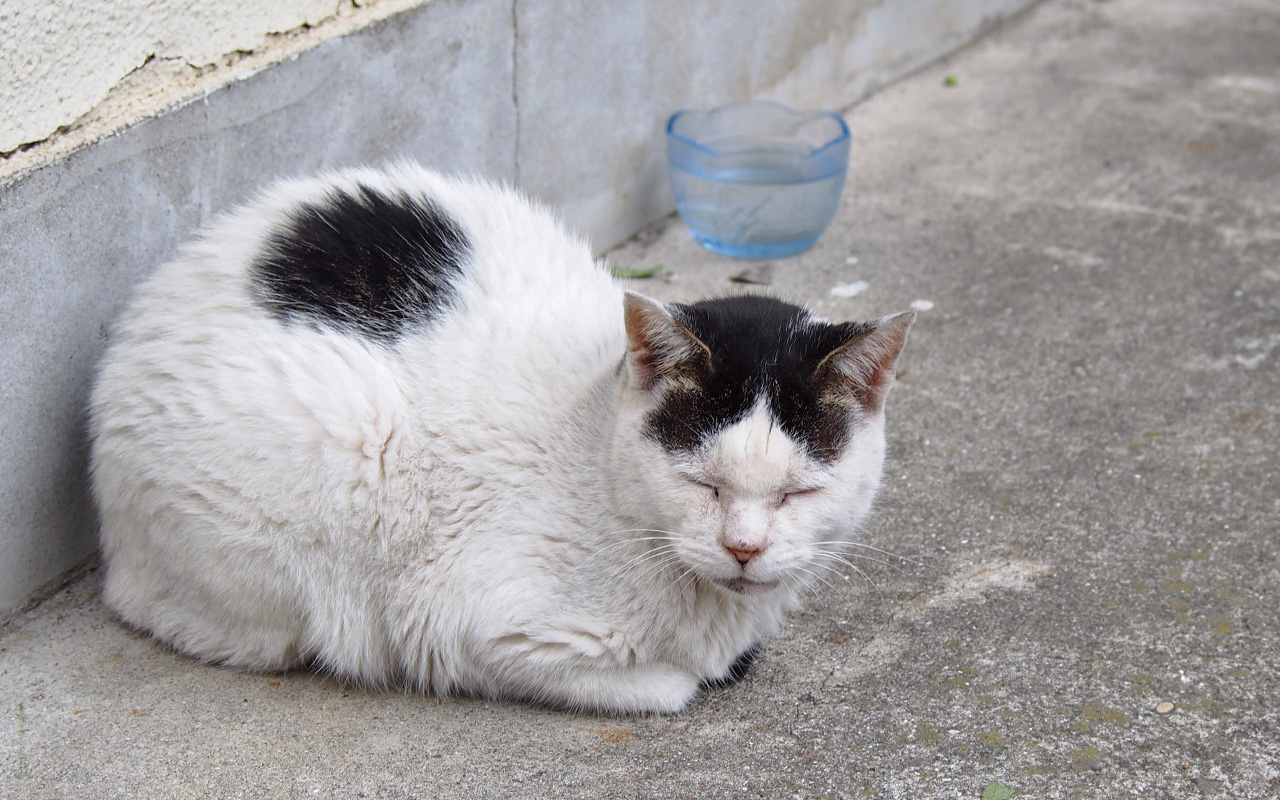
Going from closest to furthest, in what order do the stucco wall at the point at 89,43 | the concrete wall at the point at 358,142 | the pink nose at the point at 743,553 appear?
1. the pink nose at the point at 743,553
2. the stucco wall at the point at 89,43
3. the concrete wall at the point at 358,142

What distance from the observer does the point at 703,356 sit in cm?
228

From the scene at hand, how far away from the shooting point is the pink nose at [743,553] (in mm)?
2215

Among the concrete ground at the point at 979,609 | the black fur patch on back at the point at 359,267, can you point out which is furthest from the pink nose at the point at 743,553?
the black fur patch on back at the point at 359,267

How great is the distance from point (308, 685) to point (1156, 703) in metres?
1.90

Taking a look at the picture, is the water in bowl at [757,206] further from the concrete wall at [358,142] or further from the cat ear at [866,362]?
the cat ear at [866,362]

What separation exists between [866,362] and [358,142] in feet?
6.16

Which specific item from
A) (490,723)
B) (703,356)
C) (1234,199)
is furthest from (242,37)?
(1234,199)

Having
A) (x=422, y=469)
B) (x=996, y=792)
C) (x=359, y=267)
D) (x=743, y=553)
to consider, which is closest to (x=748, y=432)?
(x=743, y=553)

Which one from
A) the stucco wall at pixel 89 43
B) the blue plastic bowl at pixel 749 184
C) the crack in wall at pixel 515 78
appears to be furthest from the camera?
the blue plastic bowl at pixel 749 184

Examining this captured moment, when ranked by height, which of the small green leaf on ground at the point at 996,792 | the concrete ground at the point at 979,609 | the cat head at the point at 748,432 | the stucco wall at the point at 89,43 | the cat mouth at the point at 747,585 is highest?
the stucco wall at the point at 89,43

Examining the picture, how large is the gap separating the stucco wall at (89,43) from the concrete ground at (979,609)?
1161mm

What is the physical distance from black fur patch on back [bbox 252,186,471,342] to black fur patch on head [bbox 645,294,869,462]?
0.63m

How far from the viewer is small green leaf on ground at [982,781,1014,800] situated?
2270mm

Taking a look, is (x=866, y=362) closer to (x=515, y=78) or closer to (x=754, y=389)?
(x=754, y=389)
